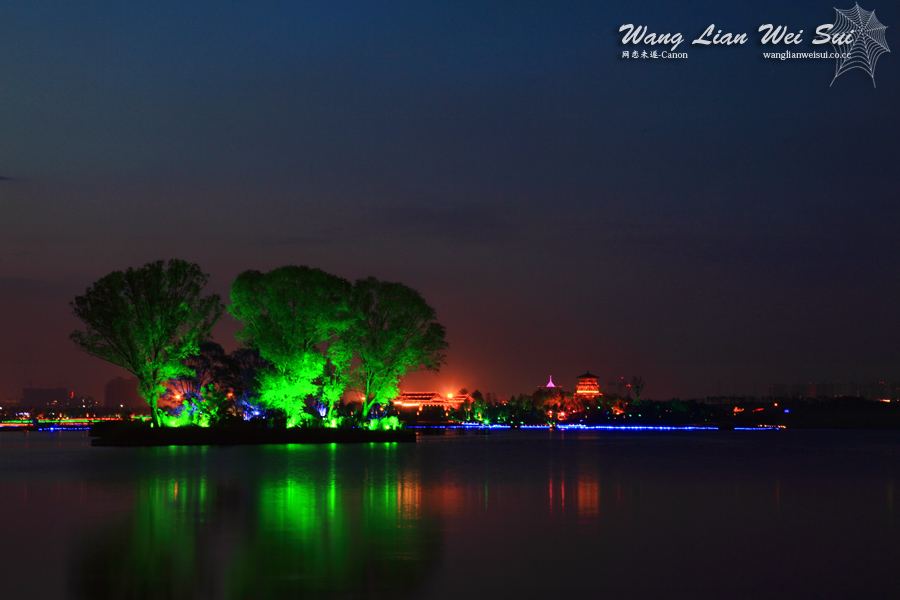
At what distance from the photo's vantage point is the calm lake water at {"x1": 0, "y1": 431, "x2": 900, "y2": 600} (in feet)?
38.4

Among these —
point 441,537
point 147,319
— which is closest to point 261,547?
point 441,537

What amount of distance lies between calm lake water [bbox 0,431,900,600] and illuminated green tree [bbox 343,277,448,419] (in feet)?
125

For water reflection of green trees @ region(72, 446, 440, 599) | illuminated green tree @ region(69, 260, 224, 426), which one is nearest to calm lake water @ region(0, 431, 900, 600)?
water reflection of green trees @ region(72, 446, 440, 599)

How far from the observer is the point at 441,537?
16.1 metres

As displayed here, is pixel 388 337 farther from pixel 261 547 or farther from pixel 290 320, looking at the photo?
pixel 261 547

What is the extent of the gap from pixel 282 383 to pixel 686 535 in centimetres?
5353

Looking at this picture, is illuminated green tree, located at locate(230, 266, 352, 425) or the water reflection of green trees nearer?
the water reflection of green trees

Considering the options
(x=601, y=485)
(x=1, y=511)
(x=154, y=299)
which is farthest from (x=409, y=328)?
(x=1, y=511)

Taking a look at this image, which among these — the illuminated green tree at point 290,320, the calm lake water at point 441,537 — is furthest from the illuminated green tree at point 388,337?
Answer: the calm lake water at point 441,537

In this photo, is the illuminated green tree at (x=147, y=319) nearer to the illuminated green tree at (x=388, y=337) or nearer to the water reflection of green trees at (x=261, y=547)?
the illuminated green tree at (x=388, y=337)

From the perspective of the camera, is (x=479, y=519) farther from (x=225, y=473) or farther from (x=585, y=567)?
(x=225, y=473)

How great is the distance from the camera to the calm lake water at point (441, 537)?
11703mm

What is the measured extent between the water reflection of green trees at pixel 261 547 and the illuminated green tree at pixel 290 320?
4173 cm

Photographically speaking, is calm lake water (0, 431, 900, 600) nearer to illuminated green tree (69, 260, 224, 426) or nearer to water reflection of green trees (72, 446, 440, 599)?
water reflection of green trees (72, 446, 440, 599)
